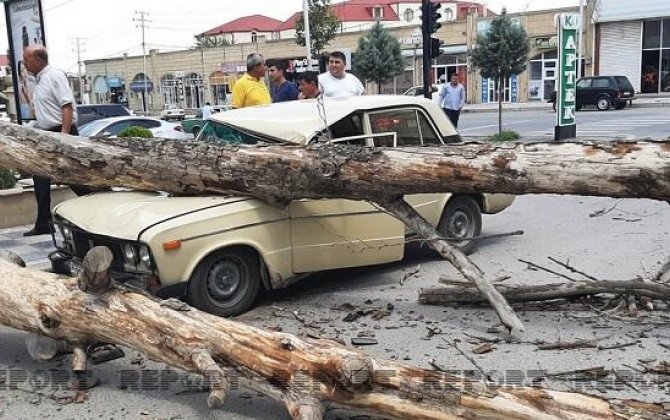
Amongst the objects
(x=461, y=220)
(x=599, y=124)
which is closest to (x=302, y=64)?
(x=599, y=124)

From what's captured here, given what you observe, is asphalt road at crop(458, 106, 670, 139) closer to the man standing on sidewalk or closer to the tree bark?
the man standing on sidewalk

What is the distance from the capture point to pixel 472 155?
15.6 ft

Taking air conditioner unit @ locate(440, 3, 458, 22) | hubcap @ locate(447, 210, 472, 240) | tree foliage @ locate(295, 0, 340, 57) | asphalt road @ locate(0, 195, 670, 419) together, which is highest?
air conditioner unit @ locate(440, 3, 458, 22)

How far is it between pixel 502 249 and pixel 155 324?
168 inches

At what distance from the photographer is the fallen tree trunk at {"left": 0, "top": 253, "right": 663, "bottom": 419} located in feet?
10.6

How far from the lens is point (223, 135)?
628cm

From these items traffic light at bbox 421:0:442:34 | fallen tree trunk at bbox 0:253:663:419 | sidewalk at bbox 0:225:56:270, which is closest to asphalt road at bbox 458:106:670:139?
traffic light at bbox 421:0:442:34

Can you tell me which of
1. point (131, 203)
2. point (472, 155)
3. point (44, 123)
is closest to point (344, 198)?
point (472, 155)

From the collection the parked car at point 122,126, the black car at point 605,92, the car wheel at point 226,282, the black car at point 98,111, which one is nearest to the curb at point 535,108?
the black car at point 605,92

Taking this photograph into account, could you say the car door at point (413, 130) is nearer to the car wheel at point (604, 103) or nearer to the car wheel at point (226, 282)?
the car wheel at point (226, 282)

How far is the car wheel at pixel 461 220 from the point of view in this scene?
6.76 meters

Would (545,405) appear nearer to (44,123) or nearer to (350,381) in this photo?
(350,381)

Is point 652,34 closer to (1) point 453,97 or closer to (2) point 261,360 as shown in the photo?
(1) point 453,97

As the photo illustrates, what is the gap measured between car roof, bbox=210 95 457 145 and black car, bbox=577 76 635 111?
2895cm
